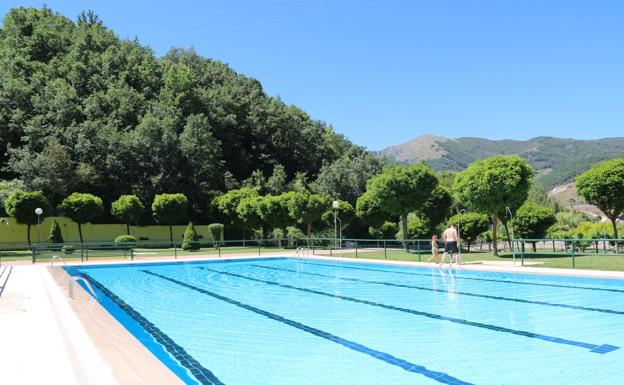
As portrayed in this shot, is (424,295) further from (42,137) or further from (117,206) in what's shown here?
(42,137)

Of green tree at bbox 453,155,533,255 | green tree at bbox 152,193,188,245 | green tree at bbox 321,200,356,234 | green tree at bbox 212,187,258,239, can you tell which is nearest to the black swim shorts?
green tree at bbox 453,155,533,255

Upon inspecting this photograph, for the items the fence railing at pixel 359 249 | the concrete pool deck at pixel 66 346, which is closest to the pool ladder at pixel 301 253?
the fence railing at pixel 359 249

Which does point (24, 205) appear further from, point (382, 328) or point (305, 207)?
point (382, 328)

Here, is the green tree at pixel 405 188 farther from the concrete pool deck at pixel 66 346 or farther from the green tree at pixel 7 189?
the green tree at pixel 7 189

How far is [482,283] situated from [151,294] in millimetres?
9787

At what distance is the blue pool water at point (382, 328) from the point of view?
20.2ft

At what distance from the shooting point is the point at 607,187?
2562 cm

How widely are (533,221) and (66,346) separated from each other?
84.7 ft

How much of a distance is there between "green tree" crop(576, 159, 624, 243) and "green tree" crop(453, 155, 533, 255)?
5459 mm

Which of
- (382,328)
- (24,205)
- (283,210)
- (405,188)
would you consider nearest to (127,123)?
(24,205)

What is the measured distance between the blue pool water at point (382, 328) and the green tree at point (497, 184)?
6.82 meters

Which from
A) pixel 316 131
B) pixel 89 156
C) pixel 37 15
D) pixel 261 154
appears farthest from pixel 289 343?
pixel 37 15

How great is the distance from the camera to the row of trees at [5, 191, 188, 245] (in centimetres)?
3406

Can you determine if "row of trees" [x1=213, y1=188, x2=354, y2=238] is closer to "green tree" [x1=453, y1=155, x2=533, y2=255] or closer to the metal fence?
the metal fence
